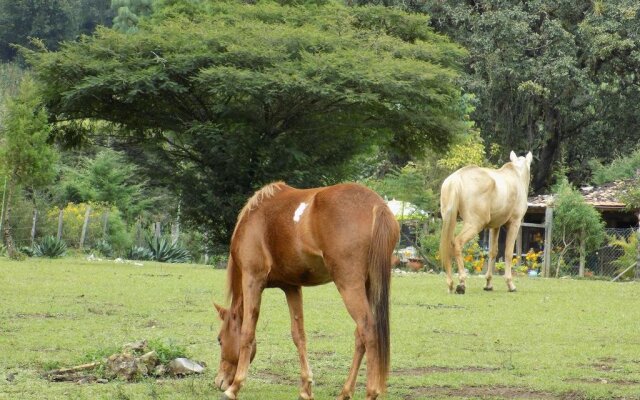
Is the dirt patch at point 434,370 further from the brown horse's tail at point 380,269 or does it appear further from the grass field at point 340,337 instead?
the brown horse's tail at point 380,269

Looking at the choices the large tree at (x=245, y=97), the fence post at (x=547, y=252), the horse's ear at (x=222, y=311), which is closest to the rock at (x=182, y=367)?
the horse's ear at (x=222, y=311)

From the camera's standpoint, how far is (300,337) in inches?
310

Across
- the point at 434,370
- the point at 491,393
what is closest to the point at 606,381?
the point at 491,393

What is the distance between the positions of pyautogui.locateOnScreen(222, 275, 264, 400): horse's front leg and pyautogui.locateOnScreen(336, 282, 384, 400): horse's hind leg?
2.33ft

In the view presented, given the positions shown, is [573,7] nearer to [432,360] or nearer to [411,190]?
[411,190]

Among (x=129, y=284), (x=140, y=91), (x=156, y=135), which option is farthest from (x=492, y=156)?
(x=129, y=284)

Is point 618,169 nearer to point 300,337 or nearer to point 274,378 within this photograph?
point 274,378

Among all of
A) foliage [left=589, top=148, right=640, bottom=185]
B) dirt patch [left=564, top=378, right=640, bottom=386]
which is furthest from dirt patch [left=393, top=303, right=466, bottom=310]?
foliage [left=589, top=148, right=640, bottom=185]

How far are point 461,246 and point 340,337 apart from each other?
6.09 m

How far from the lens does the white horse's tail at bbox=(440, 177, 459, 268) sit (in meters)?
16.9

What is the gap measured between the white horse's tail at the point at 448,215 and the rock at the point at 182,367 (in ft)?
28.5

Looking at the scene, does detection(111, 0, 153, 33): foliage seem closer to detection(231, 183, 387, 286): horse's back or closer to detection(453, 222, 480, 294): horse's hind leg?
detection(453, 222, 480, 294): horse's hind leg

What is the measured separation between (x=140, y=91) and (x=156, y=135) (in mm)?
4671

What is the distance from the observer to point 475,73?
134 ft
